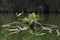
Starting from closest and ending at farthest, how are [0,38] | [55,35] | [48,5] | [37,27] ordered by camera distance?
[0,38] → [55,35] → [37,27] → [48,5]

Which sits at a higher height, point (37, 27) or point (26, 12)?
point (37, 27)

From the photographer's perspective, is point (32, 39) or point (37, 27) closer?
point (32, 39)

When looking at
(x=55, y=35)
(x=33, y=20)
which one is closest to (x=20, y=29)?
(x=33, y=20)

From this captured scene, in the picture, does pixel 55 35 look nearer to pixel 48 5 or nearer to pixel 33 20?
pixel 33 20

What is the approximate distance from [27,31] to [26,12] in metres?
8.27

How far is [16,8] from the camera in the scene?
62.7ft

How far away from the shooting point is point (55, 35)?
9594mm

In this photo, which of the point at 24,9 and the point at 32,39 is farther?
the point at 24,9

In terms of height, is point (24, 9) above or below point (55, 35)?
below

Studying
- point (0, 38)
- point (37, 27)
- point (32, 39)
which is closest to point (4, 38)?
point (0, 38)

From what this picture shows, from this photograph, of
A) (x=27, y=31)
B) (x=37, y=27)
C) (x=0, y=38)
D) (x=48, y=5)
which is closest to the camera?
(x=0, y=38)

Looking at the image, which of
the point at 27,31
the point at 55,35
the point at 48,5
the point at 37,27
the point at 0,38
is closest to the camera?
the point at 0,38

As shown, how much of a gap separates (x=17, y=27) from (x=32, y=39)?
2231 mm

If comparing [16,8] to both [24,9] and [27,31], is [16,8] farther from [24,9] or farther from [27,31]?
[27,31]
